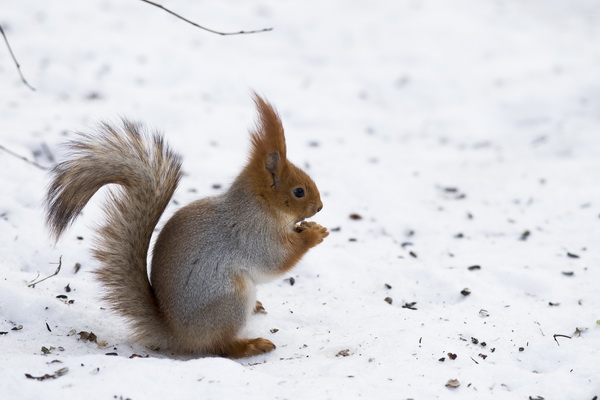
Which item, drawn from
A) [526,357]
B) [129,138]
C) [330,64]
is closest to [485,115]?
[330,64]

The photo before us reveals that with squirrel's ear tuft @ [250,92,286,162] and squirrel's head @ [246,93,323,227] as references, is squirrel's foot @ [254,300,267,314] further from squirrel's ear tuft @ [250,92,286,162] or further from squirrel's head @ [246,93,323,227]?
squirrel's ear tuft @ [250,92,286,162]

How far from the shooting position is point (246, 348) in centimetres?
256

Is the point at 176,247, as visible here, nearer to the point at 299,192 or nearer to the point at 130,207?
the point at 130,207

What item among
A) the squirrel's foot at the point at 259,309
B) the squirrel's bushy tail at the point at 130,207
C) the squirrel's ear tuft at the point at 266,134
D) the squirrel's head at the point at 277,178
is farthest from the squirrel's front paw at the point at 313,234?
the squirrel's bushy tail at the point at 130,207

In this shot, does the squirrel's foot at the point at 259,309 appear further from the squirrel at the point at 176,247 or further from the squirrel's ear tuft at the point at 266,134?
the squirrel's ear tuft at the point at 266,134

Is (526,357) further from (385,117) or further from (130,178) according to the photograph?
(385,117)

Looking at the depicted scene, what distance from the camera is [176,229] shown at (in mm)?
2537

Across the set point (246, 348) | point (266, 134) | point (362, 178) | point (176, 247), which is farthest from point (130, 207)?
point (362, 178)

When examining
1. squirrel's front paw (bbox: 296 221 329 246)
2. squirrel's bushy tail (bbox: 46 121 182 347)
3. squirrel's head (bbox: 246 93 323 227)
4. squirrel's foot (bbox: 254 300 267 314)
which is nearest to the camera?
squirrel's bushy tail (bbox: 46 121 182 347)

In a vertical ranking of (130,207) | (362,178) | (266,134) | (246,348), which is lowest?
(362,178)

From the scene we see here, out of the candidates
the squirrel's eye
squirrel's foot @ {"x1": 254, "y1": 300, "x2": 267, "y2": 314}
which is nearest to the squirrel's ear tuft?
the squirrel's eye

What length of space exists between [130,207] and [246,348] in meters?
0.66

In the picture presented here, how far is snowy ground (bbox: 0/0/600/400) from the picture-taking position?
2.30 m

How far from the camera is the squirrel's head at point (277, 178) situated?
2.54 meters
